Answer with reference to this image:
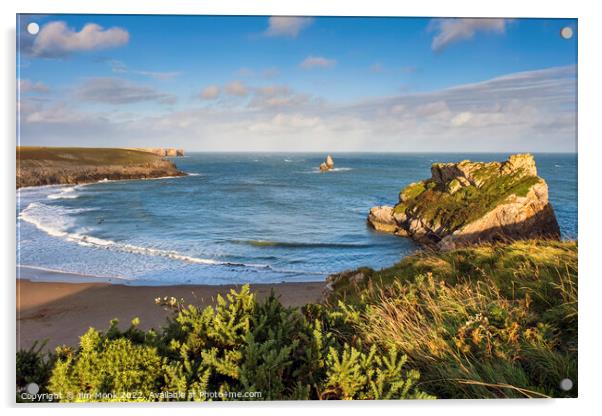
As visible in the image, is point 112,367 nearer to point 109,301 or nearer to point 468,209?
point 109,301

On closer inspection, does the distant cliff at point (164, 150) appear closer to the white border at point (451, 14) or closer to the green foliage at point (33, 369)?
the white border at point (451, 14)

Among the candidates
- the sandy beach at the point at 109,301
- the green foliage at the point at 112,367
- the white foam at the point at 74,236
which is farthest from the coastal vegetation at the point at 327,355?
the white foam at the point at 74,236

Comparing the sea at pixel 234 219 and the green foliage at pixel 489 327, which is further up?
the sea at pixel 234 219

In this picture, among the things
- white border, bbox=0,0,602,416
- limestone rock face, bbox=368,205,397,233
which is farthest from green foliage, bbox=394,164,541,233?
white border, bbox=0,0,602,416

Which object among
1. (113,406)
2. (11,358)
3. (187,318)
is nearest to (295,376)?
(187,318)

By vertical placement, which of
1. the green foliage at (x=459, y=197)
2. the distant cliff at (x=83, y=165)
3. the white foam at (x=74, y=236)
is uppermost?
the distant cliff at (x=83, y=165)

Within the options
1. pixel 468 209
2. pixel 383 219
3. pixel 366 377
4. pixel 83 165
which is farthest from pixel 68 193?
pixel 468 209

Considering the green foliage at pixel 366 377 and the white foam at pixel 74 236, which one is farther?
the white foam at pixel 74 236

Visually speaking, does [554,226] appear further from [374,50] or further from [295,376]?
[295,376]
